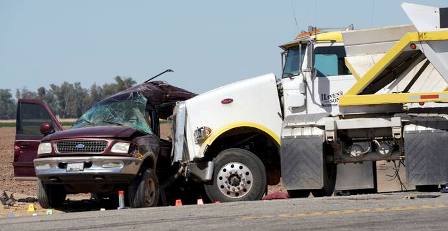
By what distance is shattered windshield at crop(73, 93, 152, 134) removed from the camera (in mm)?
15633

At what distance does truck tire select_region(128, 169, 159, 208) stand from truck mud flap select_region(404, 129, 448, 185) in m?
4.21

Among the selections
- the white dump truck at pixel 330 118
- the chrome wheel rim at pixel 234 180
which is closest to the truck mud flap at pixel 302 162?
the white dump truck at pixel 330 118

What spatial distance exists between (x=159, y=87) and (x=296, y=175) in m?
3.86

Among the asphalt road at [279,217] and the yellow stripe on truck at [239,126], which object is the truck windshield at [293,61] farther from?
the asphalt road at [279,217]

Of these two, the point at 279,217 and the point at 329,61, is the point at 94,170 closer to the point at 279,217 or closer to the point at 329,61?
the point at 279,217

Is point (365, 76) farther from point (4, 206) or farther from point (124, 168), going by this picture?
point (4, 206)

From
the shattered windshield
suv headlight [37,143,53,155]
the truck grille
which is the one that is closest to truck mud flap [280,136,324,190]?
the shattered windshield

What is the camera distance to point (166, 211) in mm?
12406

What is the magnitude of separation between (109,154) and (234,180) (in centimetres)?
217

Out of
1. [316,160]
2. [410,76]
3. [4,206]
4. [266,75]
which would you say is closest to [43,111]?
[4,206]

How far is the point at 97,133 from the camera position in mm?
14469

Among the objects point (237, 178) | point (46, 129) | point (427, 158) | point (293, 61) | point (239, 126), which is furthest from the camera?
point (46, 129)

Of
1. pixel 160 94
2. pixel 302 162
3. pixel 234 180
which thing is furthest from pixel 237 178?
pixel 160 94

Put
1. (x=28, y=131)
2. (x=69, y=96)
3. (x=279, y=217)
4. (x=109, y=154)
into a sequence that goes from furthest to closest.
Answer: (x=69, y=96) < (x=28, y=131) < (x=109, y=154) < (x=279, y=217)
